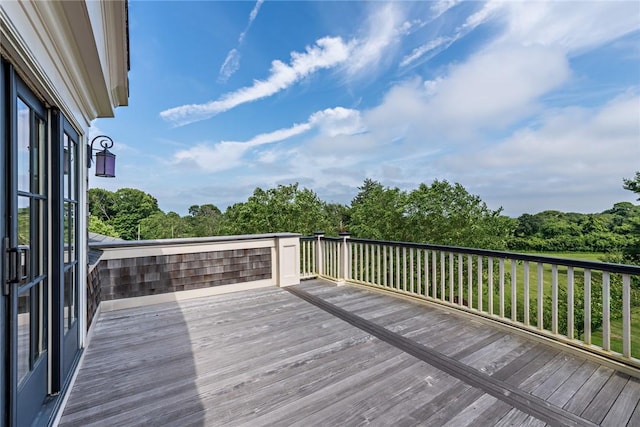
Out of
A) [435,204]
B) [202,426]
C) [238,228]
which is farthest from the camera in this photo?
[238,228]

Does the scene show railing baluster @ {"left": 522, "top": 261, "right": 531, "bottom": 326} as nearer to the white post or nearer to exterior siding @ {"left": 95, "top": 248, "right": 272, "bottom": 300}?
the white post

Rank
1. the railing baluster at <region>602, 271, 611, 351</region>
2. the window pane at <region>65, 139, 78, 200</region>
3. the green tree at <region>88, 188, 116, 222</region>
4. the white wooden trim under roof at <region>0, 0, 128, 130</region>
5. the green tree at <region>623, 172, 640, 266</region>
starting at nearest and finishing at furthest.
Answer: the white wooden trim under roof at <region>0, 0, 128, 130</region> < the window pane at <region>65, 139, 78, 200</region> < the railing baluster at <region>602, 271, 611, 351</region> < the green tree at <region>623, 172, 640, 266</region> < the green tree at <region>88, 188, 116, 222</region>

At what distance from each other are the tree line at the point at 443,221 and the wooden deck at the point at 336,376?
12.7 metres

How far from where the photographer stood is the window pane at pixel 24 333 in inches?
50.4

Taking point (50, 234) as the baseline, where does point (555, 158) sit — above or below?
above

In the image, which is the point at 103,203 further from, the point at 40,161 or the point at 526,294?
the point at 526,294

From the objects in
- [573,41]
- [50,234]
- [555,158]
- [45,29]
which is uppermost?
[573,41]

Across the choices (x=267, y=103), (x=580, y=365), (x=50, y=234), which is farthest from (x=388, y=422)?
(x=267, y=103)

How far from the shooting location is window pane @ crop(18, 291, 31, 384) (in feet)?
4.20

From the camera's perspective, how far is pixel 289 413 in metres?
1.75

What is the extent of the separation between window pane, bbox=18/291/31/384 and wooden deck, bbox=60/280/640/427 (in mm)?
619

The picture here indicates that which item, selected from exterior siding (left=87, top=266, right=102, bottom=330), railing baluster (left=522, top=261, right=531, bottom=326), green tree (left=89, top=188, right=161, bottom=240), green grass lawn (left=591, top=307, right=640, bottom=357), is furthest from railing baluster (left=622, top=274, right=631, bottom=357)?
green tree (left=89, top=188, right=161, bottom=240)

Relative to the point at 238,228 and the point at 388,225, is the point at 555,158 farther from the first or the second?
the point at 238,228

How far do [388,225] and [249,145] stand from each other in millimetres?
13190
